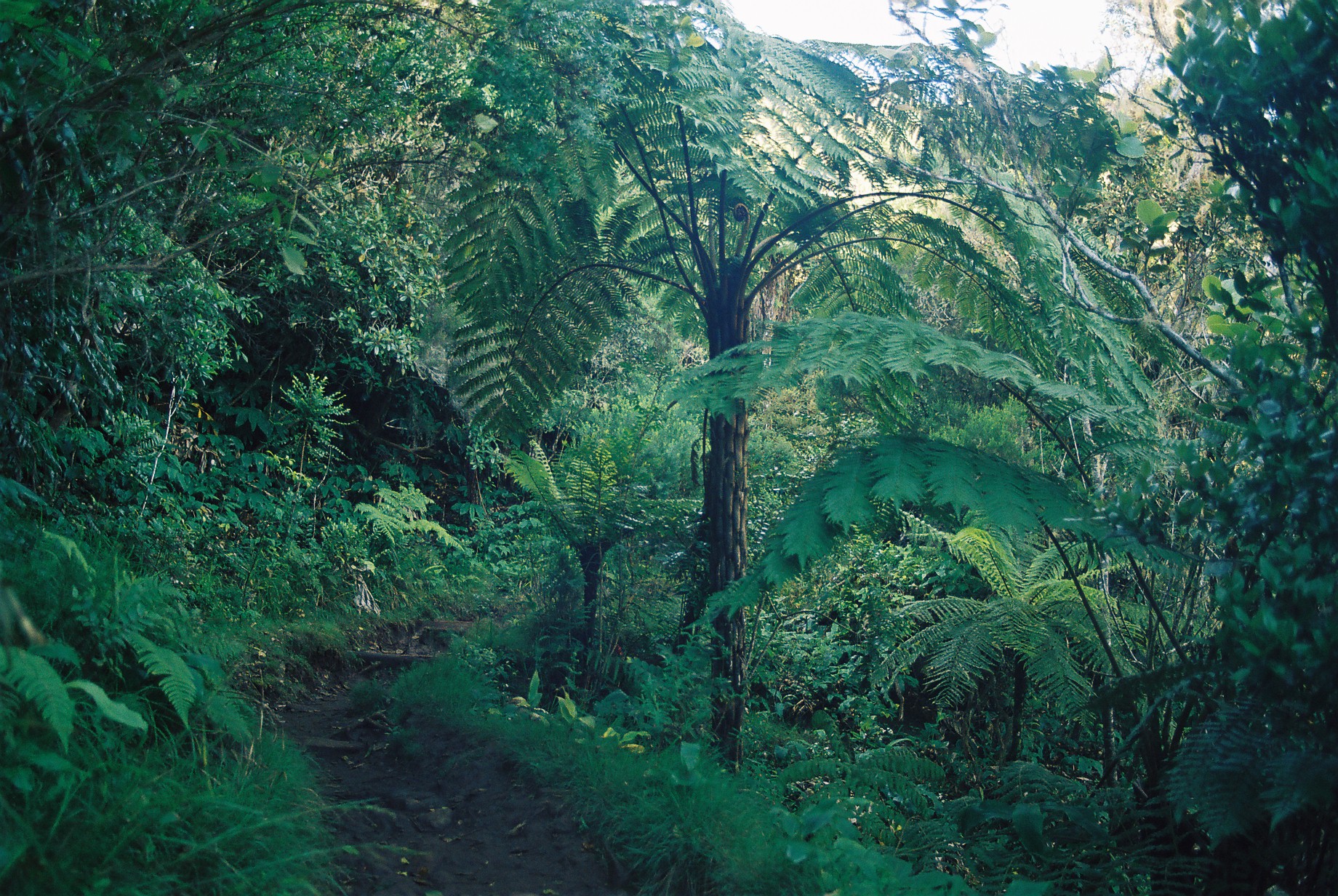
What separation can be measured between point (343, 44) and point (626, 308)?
2353 mm

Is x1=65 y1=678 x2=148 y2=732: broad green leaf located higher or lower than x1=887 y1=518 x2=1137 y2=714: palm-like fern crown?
lower

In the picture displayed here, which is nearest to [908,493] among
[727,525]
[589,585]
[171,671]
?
[727,525]

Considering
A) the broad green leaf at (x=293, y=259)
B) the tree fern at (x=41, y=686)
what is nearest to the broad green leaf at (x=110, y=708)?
the tree fern at (x=41, y=686)

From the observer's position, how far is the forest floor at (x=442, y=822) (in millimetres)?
2861

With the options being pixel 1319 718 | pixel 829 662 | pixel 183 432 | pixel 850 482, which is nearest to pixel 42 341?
pixel 850 482

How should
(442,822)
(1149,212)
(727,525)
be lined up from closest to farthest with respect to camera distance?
Result: (1149,212) < (442,822) < (727,525)

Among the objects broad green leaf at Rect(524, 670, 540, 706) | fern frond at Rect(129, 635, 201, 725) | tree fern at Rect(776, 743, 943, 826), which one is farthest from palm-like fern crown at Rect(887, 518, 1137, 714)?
fern frond at Rect(129, 635, 201, 725)

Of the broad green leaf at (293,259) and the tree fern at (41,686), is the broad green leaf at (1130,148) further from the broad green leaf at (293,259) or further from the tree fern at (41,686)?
the tree fern at (41,686)

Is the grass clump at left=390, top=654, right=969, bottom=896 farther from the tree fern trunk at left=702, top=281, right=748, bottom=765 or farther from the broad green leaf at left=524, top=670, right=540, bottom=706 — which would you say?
the tree fern trunk at left=702, top=281, right=748, bottom=765

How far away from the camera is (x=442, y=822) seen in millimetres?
3422

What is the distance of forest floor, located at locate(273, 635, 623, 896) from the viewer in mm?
2861

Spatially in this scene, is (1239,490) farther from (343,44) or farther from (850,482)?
(343,44)

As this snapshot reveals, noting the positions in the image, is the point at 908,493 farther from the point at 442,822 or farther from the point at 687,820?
the point at 442,822

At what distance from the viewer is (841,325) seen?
3.40 metres
